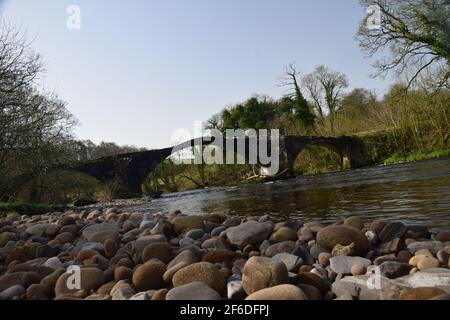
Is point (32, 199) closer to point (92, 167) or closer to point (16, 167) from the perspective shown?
point (16, 167)

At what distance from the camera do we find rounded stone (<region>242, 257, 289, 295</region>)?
291 centimetres

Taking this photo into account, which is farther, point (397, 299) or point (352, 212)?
point (352, 212)

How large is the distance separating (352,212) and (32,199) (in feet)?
73.5

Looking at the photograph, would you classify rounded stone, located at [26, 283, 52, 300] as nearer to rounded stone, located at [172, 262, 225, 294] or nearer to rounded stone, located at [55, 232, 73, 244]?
rounded stone, located at [172, 262, 225, 294]

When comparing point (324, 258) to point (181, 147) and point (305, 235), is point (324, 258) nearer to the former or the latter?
point (305, 235)

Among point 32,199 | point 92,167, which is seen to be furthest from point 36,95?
point 92,167

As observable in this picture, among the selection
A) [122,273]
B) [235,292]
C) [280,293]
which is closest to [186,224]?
[122,273]


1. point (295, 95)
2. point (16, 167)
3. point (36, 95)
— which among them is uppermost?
point (295, 95)

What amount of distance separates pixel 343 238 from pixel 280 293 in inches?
66.8

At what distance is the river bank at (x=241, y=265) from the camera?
2820 mm

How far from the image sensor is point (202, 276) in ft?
10.2

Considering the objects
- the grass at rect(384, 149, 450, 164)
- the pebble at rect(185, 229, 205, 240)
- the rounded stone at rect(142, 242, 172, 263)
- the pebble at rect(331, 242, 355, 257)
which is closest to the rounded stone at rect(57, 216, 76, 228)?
the pebble at rect(185, 229, 205, 240)

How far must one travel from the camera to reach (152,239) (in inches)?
186

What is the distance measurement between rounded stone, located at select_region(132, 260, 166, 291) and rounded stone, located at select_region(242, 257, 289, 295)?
89cm
